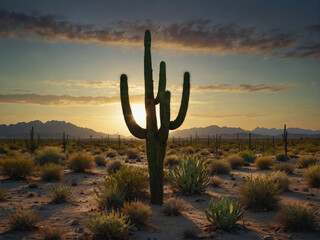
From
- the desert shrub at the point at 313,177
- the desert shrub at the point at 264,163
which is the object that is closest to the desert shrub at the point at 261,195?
the desert shrub at the point at 313,177

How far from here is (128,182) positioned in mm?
10523

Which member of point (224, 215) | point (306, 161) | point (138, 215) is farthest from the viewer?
point (306, 161)

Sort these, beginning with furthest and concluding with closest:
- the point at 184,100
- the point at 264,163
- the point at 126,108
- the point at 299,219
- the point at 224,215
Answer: the point at 264,163, the point at 184,100, the point at 126,108, the point at 299,219, the point at 224,215

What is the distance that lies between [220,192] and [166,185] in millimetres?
2771

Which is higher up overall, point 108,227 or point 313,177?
point 313,177

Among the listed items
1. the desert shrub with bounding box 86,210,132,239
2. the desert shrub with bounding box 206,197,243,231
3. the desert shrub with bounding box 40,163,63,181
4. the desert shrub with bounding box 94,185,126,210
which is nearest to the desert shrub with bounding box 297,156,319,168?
the desert shrub with bounding box 206,197,243,231

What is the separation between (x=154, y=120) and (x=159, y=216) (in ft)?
10.9

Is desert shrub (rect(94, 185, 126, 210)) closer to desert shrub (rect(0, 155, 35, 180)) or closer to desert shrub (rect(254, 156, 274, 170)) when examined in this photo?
desert shrub (rect(0, 155, 35, 180))

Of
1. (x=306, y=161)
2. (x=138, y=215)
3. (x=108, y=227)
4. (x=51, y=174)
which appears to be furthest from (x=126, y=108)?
(x=306, y=161)

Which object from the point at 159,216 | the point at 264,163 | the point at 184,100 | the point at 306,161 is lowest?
the point at 159,216

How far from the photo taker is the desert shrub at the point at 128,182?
406 inches

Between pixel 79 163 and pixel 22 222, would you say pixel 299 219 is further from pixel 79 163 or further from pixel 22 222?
pixel 79 163

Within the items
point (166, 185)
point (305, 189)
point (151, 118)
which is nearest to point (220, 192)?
point (166, 185)

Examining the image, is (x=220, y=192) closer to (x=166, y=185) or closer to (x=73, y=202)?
(x=166, y=185)
